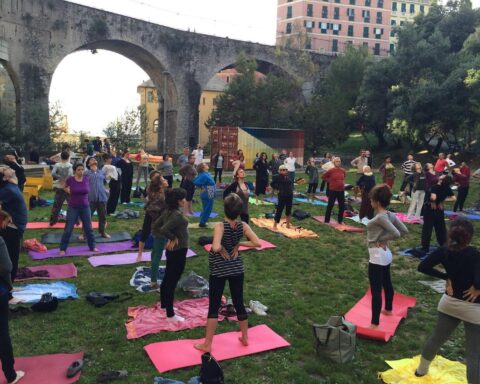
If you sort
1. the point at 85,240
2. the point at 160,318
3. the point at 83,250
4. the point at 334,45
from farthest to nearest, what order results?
the point at 334,45
the point at 85,240
the point at 83,250
the point at 160,318

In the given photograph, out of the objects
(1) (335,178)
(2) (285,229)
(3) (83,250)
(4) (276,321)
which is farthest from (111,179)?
(4) (276,321)

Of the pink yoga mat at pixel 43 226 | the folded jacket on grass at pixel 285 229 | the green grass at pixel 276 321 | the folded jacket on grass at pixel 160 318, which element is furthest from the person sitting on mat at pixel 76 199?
the folded jacket on grass at pixel 285 229

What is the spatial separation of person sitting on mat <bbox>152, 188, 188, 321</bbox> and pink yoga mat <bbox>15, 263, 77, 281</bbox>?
265 cm

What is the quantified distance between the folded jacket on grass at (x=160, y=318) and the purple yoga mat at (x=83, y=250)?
329 centimetres

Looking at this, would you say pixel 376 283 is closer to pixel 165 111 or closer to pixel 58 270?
pixel 58 270

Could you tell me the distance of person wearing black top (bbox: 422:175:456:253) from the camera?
9.47 meters

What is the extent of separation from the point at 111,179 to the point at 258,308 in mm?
7722

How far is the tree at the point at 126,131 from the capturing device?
32.1 m

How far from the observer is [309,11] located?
81.9 meters

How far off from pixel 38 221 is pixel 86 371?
823 centimetres

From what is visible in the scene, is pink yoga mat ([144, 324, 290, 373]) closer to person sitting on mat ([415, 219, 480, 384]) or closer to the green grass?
the green grass

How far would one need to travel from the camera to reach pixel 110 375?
486cm

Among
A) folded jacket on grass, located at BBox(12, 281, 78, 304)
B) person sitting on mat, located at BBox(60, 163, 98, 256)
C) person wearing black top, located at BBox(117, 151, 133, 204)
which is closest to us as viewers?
folded jacket on grass, located at BBox(12, 281, 78, 304)

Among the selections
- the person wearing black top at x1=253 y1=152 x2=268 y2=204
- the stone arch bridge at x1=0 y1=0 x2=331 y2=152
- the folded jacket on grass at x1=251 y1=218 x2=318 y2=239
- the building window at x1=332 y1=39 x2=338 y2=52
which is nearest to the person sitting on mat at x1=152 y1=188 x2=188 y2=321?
the folded jacket on grass at x1=251 y1=218 x2=318 y2=239
